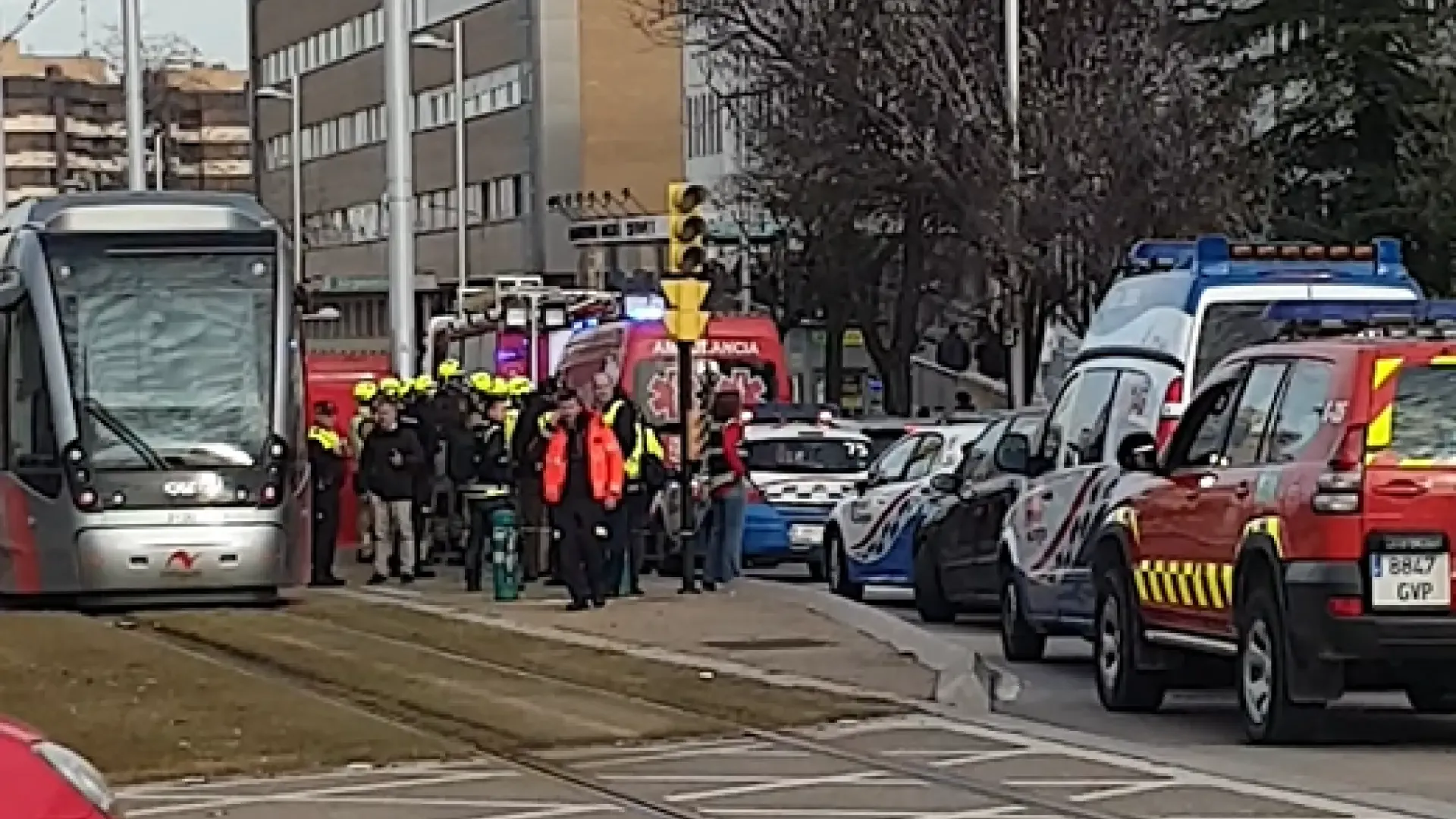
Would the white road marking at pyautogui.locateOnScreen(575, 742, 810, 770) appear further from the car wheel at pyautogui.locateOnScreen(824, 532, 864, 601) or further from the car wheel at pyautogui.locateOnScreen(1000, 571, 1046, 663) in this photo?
the car wheel at pyautogui.locateOnScreen(824, 532, 864, 601)

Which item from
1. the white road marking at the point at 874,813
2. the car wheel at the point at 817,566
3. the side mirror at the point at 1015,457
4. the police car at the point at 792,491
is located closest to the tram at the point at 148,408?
the police car at the point at 792,491

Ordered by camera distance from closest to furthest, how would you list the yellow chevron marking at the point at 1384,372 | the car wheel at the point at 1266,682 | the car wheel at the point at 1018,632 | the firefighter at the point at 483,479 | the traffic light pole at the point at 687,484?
the yellow chevron marking at the point at 1384,372 < the car wheel at the point at 1266,682 < the car wheel at the point at 1018,632 < the traffic light pole at the point at 687,484 < the firefighter at the point at 483,479

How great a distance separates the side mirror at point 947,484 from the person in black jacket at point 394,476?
20.1 ft

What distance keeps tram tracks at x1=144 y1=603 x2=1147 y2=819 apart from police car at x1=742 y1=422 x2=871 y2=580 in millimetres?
8270

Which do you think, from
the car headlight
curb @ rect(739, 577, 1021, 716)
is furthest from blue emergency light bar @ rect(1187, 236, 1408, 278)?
the car headlight

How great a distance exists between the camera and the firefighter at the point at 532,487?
26875mm

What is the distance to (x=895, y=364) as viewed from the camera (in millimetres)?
56688

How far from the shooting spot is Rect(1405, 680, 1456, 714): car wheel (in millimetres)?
15578

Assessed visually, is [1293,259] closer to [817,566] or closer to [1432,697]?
[1432,697]

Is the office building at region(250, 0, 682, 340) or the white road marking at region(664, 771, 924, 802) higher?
the office building at region(250, 0, 682, 340)

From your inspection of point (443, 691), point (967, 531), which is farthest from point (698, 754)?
point (967, 531)

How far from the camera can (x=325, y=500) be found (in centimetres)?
3039

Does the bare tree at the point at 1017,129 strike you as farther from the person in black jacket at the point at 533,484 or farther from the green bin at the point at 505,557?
the green bin at the point at 505,557

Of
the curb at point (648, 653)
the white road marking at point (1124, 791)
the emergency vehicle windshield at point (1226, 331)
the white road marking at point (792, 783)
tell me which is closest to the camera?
the white road marking at point (1124, 791)
